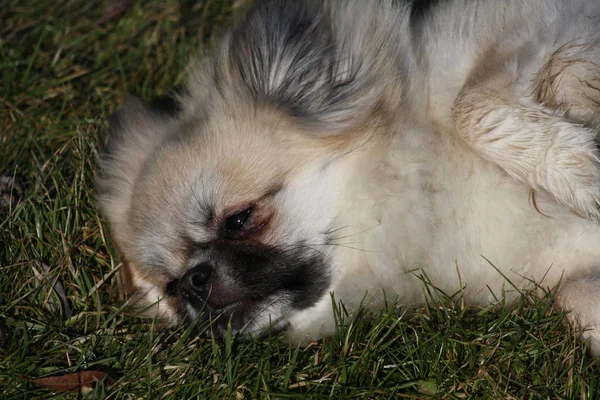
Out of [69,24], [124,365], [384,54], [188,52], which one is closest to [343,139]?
[384,54]

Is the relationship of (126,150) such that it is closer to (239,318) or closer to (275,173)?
(275,173)

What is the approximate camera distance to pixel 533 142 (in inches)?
93.3

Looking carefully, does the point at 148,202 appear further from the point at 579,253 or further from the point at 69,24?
the point at 69,24

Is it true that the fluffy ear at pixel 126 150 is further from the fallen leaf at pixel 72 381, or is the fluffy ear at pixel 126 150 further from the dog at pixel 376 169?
the fallen leaf at pixel 72 381

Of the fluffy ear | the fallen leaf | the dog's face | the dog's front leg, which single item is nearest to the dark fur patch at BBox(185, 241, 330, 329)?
the dog's face

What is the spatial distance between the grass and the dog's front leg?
0.40 metres

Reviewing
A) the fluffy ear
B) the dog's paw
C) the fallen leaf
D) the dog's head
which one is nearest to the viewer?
the dog's paw

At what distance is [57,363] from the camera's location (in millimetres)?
2627

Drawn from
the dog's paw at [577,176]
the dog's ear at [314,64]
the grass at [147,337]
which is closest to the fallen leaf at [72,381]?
the grass at [147,337]

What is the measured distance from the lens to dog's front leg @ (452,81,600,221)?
232 cm

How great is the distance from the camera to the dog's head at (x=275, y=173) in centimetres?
261

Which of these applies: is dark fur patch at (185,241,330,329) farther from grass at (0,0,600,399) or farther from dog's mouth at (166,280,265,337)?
grass at (0,0,600,399)

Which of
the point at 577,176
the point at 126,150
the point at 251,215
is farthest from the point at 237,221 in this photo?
the point at 577,176

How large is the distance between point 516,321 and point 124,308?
139cm
